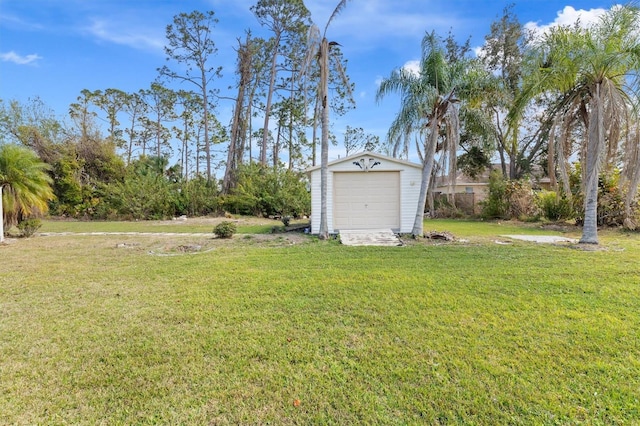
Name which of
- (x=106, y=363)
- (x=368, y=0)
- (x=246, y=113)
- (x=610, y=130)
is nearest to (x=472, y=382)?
(x=106, y=363)

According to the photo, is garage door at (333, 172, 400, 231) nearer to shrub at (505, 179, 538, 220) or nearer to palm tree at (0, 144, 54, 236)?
shrub at (505, 179, 538, 220)

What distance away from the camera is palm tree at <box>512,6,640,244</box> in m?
7.24

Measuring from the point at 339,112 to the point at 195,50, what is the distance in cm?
1170

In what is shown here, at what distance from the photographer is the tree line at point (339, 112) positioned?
7.58 meters

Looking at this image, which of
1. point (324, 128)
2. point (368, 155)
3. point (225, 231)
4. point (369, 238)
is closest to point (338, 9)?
point (324, 128)

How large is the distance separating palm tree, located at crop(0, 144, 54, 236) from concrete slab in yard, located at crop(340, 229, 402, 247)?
9.05 m

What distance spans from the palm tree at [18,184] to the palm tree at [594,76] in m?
13.7

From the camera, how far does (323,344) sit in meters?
2.93

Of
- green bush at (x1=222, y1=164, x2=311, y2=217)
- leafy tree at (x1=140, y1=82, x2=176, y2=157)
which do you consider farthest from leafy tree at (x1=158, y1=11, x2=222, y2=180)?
green bush at (x1=222, y1=164, x2=311, y2=217)

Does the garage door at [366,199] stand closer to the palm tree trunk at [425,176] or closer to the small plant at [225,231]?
the palm tree trunk at [425,176]

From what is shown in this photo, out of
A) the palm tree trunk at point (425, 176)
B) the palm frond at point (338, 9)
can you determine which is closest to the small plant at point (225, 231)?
the palm tree trunk at point (425, 176)

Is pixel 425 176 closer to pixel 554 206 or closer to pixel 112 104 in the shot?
pixel 554 206

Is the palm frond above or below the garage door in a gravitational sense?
above

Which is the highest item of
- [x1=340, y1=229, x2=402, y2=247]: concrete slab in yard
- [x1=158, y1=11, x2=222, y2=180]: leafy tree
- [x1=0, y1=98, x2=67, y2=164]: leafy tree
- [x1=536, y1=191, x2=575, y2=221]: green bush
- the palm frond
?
[x1=158, y1=11, x2=222, y2=180]: leafy tree
